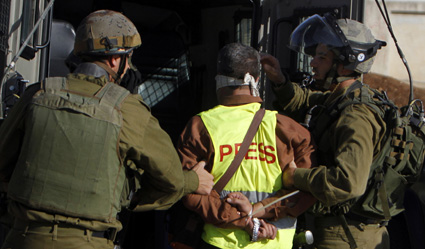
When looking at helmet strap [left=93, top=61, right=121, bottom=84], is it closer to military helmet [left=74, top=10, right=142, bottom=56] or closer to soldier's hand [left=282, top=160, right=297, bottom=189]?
military helmet [left=74, top=10, right=142, bottom=56]

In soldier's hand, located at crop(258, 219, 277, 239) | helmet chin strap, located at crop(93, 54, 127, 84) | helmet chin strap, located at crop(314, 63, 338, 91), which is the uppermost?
helmet chin strap, located at crop(93, 54, 127, 84)

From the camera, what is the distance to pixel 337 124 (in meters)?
3.10

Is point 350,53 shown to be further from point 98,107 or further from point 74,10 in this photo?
point 74,10

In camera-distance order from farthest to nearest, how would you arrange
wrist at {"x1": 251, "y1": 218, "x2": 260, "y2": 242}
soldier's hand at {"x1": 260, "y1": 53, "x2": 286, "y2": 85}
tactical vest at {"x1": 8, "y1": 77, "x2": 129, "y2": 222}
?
soldier's hand at {"x1": 260, "y1": 53, "x2": 286, "y2": 85} → wrist at {"x1": 251, "y1": 218, "x2": 260, "y2": 242} → tactical vest at {"x1": 8, "y1": 77, "x2": 129, "y2": 222}

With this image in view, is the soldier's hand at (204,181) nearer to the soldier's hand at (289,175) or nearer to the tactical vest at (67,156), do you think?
the soldier's hand at (289,175)

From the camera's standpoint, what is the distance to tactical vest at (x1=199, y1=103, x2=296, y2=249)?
9.49ft

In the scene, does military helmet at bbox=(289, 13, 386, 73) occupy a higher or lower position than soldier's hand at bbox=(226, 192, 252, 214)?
higher

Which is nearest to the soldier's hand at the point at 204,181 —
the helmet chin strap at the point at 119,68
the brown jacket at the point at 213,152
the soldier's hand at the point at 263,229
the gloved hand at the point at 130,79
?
the brown jacket at the point at 213,152

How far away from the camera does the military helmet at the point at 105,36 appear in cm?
275

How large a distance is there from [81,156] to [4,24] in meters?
1.39

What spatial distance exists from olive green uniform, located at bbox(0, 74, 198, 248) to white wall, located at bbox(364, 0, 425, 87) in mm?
2077

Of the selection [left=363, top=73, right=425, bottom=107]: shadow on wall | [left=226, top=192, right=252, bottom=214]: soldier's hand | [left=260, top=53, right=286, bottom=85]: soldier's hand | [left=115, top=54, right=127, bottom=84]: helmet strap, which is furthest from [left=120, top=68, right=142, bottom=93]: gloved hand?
[left=363, top=73, right=425, bottom=107]: shadow on wall

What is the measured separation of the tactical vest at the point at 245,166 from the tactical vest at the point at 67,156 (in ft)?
1.88

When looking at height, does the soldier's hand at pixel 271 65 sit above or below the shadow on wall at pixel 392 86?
above
